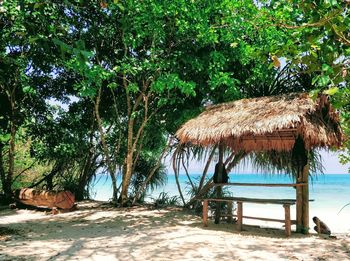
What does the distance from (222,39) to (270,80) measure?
166cm

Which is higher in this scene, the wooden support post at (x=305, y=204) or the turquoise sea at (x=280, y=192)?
the wooden support post at (x=305, y=204)

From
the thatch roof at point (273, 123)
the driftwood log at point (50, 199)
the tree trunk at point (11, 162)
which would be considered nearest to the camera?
the thatch roof at point (273, 123)

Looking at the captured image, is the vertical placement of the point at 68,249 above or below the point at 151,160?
below

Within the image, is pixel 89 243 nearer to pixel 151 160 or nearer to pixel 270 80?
pixel 270 80

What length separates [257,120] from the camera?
6.27 meters

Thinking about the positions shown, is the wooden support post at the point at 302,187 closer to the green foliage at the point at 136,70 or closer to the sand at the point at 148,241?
the sand at the point at 148,241

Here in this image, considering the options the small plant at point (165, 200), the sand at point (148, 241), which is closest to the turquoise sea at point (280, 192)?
the small plant at point (165, 200)

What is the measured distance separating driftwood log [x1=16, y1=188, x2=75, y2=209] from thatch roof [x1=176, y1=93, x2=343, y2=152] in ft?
12.1

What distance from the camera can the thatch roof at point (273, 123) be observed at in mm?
5918

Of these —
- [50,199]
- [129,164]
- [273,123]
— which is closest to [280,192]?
[129,164]

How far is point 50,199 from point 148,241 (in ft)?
14.3

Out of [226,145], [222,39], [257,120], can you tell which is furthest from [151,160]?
[257,120]

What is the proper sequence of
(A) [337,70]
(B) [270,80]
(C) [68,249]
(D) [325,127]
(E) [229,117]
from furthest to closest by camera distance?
(B) [270,80]
(E) [229,117]
(D) [325,127]
(C) [68,249]
(A) [337,70]

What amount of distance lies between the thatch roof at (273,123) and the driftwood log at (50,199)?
145 inches
